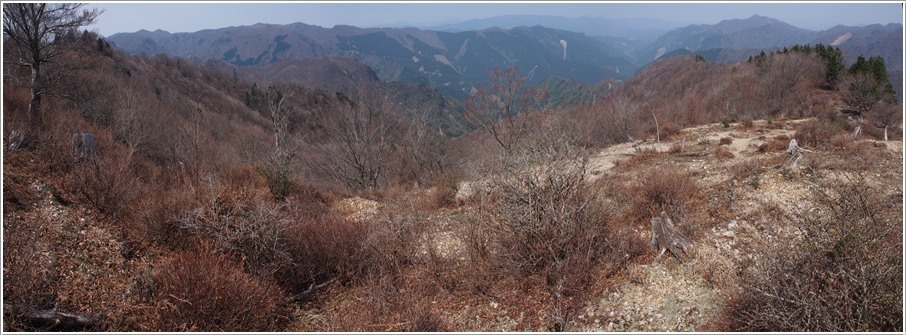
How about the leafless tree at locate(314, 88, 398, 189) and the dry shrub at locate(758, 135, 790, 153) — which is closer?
the dry shrub at locate(758, 135, 790, 153)

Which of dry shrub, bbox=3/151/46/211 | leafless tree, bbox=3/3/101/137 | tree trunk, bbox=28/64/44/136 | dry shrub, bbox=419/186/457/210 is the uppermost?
leafless tree, bbox=3/3/101/137

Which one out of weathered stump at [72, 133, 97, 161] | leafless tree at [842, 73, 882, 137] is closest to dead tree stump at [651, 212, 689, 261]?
weathered stump at [72, 133, 97, 161]

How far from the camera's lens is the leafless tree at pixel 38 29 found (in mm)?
12148

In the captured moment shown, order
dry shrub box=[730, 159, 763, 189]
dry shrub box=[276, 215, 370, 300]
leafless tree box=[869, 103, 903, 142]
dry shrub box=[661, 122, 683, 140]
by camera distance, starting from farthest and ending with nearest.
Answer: leafless tree box=[869, 103, 903, 142] → dry shrub box=[661, 122, 683, 140] → dry shrub box=[730, 159, 763, 189] → dry shrub box=[276, 215, 370, 300]

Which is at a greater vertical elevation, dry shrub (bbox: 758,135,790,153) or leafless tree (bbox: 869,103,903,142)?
leafless tree (bbox: 869,103,903,142)

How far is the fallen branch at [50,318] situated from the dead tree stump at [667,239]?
770 cm

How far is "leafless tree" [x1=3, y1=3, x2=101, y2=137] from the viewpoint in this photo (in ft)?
39.9

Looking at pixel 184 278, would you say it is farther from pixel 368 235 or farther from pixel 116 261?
pixel 368 235

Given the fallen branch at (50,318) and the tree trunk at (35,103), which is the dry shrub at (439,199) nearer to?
the fallen branch at (50,318)

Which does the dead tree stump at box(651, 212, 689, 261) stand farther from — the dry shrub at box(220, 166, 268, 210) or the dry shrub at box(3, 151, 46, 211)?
the dry shrub at box(3, 151, 46, 211)

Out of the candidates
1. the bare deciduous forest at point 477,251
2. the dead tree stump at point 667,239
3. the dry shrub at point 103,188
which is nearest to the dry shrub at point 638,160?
the bare deciduous forest at point 477,251

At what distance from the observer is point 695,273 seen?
247 inches

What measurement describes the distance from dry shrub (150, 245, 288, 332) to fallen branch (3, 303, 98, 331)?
2.35 ft

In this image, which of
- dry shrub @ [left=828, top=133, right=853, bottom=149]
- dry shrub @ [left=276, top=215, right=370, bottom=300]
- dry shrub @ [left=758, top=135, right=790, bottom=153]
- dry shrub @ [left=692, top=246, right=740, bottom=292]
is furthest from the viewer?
dry shrub @ [left=758, top=135, right=790, bottom=153]
